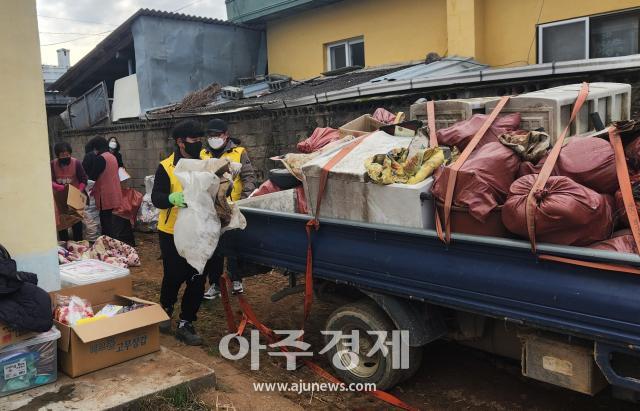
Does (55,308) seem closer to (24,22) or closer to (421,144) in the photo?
(24,22)

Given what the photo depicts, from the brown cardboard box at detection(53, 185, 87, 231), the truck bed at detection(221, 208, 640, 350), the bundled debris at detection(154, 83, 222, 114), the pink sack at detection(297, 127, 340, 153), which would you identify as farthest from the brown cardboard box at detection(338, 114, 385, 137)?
the bundled debris at detection(154, 83, 222, 114)

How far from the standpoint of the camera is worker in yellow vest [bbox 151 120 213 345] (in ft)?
14.1

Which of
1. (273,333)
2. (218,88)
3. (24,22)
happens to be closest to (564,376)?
(273,333)

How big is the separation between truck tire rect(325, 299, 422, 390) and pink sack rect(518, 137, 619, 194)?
4.47 feet

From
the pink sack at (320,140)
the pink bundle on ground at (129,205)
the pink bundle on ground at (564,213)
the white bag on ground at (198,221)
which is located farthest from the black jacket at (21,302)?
the pink bundle on ground at (129,205)

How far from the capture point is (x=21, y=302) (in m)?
3.18

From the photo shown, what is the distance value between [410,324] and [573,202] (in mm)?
1226

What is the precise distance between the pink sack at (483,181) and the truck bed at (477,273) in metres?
0.19

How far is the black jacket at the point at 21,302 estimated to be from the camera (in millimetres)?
3090

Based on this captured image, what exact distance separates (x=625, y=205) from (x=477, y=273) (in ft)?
2.48

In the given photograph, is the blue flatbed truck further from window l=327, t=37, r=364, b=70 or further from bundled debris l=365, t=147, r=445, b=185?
window l=327, t=37, r=364, b=70

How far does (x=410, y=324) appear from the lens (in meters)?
3.29

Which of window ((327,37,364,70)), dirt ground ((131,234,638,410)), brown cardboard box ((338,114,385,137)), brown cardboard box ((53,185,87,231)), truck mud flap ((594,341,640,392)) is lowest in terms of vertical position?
dirt ground ((131,234,638,410))

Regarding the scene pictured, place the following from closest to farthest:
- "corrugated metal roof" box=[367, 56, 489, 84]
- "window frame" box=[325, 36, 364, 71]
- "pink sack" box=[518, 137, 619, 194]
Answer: "pink sack" box=[518, 137, 619, 194], "corrugated metal roof" box=[367, 56, 489, 84], "window frame" box=[325, 36, 364, 71]
